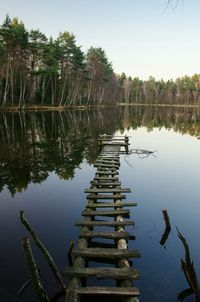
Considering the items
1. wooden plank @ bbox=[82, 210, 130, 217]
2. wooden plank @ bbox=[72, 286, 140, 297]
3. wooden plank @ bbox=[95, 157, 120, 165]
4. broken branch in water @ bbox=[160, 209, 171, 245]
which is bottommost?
broken branch in water @ bbox=[160, 209, 171, 245]

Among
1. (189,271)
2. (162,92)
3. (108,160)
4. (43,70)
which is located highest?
(162,92)

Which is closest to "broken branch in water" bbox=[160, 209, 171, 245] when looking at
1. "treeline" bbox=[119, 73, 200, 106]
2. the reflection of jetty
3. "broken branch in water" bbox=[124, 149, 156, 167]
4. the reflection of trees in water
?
the reflection of jetty

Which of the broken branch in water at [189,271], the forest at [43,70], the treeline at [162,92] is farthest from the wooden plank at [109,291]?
the treeline at [162,92]

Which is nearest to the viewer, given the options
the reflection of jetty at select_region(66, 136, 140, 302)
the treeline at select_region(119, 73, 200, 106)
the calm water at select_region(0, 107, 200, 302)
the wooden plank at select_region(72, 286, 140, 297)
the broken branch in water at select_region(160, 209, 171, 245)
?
the wooden plank at select_region(72, 286, 140, 297)

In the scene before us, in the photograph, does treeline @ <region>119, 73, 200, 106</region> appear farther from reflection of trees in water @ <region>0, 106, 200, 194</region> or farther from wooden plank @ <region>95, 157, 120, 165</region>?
wooden plank @ <region>95, 157, 120, 165</region>

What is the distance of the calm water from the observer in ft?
27.2

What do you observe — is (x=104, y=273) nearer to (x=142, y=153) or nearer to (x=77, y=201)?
(x=77, y=201)

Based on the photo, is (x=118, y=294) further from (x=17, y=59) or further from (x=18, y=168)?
(x=17, y=59)

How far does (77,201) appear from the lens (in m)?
14.1

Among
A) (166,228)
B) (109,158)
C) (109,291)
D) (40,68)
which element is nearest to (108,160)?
(109,158)

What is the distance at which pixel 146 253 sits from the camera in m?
9.55

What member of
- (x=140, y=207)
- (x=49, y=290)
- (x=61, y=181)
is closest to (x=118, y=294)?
(x=49, y=290)

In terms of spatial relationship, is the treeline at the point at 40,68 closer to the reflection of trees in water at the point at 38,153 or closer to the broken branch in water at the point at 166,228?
the reflection of trees in water at the point at 38,153

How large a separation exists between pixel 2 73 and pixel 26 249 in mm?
55002
